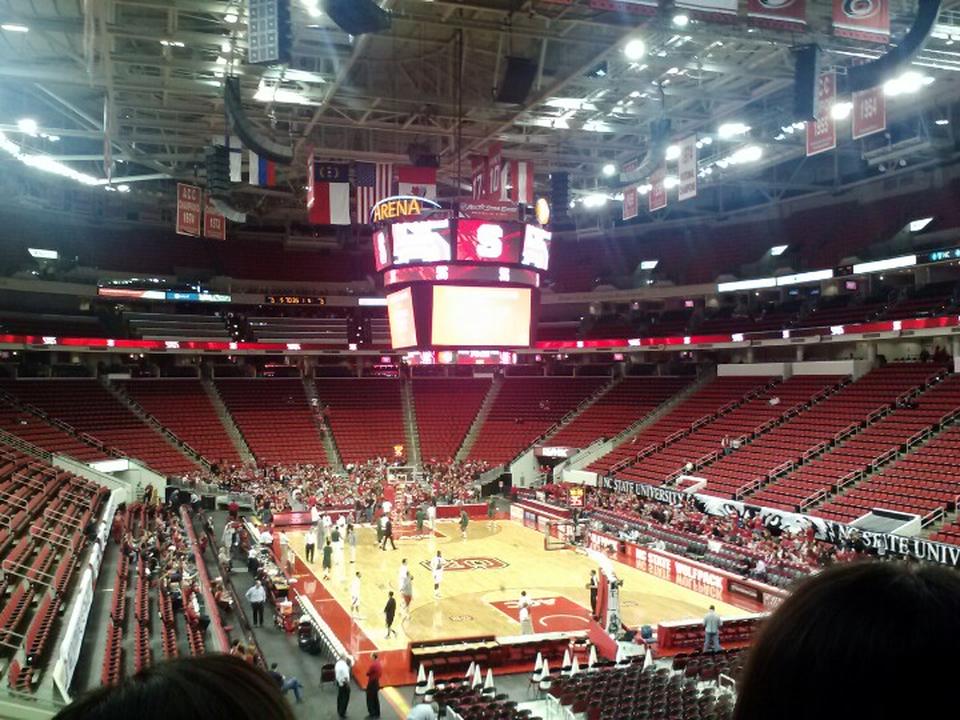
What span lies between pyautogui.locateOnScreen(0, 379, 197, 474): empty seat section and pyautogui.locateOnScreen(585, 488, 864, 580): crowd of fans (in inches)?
717

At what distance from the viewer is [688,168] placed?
64.9ft

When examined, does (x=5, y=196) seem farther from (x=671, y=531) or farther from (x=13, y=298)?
(x=671, y=531)

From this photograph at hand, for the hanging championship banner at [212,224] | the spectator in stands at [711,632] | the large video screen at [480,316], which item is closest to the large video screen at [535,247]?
the large video screen at [480,316]

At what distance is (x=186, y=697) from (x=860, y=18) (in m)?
13.4

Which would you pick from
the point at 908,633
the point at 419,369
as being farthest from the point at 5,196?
the point at 908,633

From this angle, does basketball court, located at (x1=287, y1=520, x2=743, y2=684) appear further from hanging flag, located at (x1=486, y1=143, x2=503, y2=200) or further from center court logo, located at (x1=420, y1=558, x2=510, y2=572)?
hanging flag, located at (x1=486, y1=143, x2=503, y2=200)

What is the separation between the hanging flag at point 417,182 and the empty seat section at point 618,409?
1994 centimetres

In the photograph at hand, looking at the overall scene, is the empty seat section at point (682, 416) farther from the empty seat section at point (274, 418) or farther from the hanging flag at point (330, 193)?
the hanging flag at point (330, 193)

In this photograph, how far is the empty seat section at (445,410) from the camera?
1612 inches

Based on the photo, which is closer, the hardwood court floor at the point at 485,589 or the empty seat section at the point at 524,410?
the hardwood court floor at the point at 485,589

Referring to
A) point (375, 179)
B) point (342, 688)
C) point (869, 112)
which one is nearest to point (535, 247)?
point (375, 179)

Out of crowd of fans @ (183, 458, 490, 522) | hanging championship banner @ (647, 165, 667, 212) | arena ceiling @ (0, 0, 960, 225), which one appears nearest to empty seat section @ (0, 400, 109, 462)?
crowd of fans @ (183, 458, 490, 522)

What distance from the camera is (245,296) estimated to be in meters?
43.2

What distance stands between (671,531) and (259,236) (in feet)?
106
